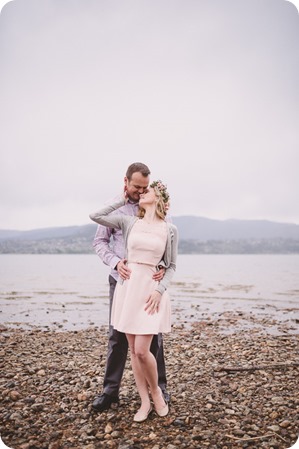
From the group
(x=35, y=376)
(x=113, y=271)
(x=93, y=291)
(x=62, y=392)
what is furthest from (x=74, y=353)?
(x=93, y=291)

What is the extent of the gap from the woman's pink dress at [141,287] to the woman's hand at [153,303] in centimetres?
4

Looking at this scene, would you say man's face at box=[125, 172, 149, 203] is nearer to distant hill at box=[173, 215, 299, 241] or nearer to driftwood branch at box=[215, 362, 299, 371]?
driftwood branch at box=[215, 362, 299, 371]

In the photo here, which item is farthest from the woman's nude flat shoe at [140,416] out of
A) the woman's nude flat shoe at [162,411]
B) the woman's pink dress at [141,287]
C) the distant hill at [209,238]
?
the distant hill at [209,238]

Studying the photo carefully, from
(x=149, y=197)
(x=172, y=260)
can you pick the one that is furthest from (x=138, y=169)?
(x=172, y=260)

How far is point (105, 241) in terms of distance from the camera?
182 inches

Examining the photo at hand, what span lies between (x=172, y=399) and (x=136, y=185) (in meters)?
2.86

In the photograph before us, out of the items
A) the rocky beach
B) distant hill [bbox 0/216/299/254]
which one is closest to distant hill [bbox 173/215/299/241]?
distant hill [bbox 0/216/299/254]

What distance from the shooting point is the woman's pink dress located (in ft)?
13.3

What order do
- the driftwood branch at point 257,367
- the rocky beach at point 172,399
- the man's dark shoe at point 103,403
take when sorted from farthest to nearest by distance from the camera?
1. the driftwood branch at point 257,367
2. the man's dark shoe at point 103,403
3. the rocky beach at point 172,399

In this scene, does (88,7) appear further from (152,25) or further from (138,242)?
(138,242)

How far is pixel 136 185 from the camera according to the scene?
4.27m

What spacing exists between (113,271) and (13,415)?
205 cm

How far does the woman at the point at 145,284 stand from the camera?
4078 millimetres

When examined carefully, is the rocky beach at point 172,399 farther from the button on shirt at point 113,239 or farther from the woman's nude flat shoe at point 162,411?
the button on shirt at point 113,239
